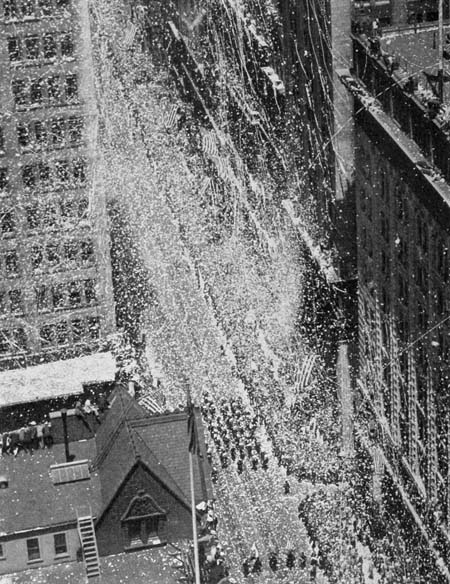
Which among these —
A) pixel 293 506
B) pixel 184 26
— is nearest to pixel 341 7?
pixel 293 506

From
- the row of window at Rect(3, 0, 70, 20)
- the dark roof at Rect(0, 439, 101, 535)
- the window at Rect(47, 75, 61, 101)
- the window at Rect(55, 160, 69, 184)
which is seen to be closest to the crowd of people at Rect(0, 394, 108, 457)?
the dark roof at Rect(0, 439, 101, 535)

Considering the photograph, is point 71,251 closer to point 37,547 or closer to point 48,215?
point 48,215

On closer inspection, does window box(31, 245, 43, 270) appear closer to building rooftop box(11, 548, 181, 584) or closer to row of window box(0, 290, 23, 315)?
row of window box(0, 290, 23, 315)

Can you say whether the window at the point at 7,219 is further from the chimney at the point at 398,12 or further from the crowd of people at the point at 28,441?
the chimney at the point at 398,12

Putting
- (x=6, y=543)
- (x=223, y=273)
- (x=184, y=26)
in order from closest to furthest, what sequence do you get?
1. (x=6, y=543)
2. (x=223, y=273)
3. (x=184, y=26)

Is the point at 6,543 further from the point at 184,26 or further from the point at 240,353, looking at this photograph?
the point at 184,26
